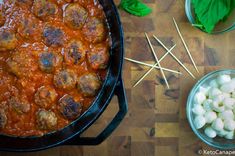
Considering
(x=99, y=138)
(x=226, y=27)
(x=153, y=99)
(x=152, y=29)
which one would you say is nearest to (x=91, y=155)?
(x=99, y=138)

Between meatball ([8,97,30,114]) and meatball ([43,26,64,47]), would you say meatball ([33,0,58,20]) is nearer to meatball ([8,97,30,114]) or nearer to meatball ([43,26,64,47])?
meatball ([43,26,64,47])

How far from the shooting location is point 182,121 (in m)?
3.14

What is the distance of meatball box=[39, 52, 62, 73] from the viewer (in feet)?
9.36

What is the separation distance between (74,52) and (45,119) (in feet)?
1.76

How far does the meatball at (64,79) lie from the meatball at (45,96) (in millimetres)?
69

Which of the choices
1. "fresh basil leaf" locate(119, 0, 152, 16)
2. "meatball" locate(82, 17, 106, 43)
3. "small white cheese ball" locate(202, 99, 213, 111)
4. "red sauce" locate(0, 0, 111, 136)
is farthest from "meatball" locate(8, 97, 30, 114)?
"small white cheese ball" locate(202, 99, 213, 111)

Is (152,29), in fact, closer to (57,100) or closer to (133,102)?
(133,102)

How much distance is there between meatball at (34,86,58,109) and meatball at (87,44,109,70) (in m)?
0.36

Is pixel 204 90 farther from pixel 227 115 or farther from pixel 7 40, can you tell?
pixel 7 40

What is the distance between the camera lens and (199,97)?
300 cm

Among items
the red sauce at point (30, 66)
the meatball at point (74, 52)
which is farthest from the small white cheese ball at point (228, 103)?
the meatball at point (74, 52)

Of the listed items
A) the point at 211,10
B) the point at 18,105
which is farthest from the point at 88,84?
the point at 211,10

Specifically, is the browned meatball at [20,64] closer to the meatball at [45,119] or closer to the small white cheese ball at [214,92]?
the meatball at [45,119]

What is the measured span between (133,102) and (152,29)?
0.60 m
